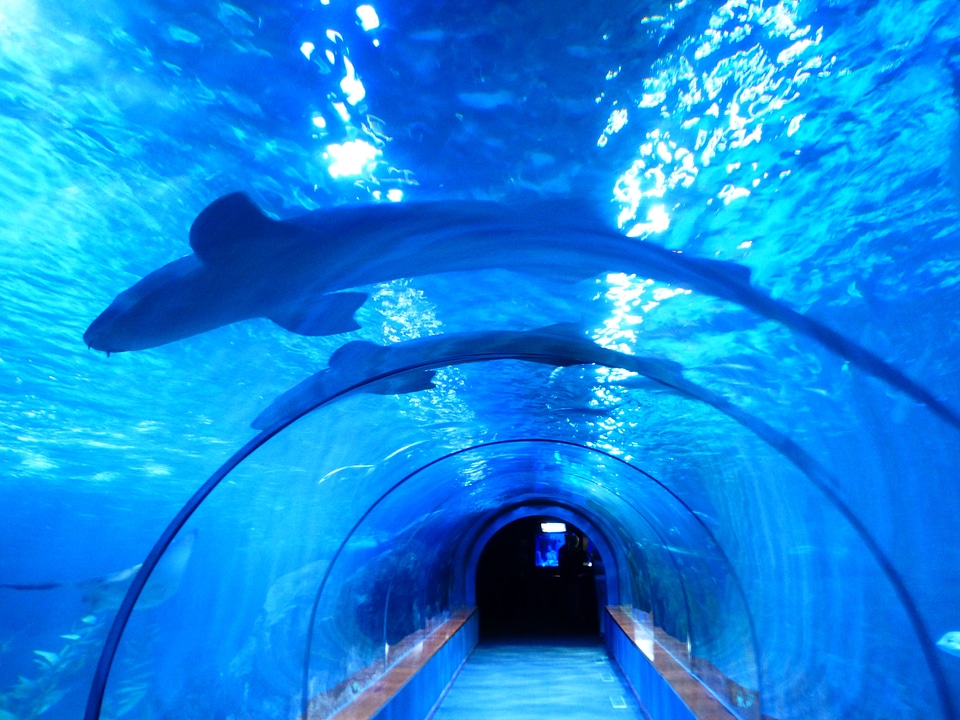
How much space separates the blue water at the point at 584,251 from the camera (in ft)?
8.44

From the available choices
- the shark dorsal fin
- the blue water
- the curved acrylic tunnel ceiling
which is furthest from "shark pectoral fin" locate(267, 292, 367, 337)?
the curved acrylic tunnel ceiling

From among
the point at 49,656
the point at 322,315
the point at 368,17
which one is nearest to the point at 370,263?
the point at 322,315

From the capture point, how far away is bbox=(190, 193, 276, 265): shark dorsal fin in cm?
330

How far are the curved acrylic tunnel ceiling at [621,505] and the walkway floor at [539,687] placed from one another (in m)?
1.51

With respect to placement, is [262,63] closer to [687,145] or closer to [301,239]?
[301,239]

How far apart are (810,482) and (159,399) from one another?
4.80m

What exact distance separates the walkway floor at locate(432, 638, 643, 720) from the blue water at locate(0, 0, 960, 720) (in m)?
3.47

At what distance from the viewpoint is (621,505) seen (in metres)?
14.1

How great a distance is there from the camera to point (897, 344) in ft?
11.4

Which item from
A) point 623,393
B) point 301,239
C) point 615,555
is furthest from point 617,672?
point 301,239

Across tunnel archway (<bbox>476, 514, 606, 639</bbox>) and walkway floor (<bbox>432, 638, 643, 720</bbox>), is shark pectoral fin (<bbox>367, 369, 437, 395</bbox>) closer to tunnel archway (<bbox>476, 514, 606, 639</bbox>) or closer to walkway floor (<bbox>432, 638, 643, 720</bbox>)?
walkway floor (<bbox>432, 638, 643, 720</bbox>)

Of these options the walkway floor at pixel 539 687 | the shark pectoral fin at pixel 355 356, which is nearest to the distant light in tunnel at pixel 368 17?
the shark pectoral fin at pixel 355 356

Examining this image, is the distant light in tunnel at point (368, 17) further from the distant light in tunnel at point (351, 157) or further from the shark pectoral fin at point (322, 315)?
the shark pectoral fin at point (322, 315)

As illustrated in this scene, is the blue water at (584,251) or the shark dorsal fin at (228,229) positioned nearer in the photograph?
the blue water at (584,251)
